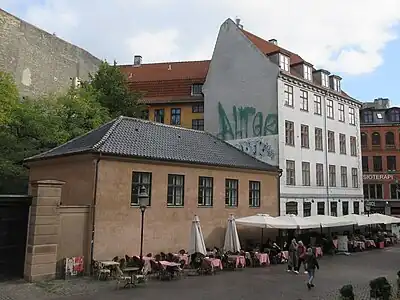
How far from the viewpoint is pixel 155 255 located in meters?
21.0

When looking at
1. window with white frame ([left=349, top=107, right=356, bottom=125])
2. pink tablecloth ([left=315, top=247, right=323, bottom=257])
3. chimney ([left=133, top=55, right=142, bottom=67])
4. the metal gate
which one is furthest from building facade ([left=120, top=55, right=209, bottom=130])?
the metal gate

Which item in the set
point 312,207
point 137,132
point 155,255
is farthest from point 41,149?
point 312,207

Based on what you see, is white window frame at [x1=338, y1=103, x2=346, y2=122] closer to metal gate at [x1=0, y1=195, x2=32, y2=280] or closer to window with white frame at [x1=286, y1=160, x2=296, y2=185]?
window with white frame at [x1=286, y1=160, x2=296, y2=185]

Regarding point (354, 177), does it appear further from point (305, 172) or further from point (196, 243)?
point (196, 243)

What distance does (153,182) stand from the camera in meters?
22.1

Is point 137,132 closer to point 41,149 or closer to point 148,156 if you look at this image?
point 148,156

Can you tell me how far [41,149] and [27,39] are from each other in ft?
61.7

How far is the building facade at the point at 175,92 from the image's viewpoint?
140 ft

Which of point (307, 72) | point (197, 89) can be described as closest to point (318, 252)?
point (307, 72)

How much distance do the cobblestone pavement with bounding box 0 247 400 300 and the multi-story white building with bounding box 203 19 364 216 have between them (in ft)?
34.6

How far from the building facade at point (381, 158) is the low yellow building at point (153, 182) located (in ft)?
84.0

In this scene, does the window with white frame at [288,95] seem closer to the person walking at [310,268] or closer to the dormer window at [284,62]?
the dormer window at [284,62]

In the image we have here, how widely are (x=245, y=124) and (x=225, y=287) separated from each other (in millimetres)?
18879

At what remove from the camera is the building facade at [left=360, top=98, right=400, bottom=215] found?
48.5 m
